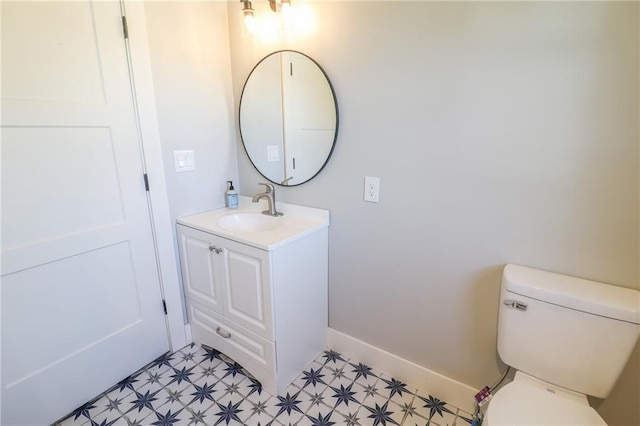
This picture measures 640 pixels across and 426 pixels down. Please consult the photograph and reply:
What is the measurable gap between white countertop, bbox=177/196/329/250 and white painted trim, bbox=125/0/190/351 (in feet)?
0.44

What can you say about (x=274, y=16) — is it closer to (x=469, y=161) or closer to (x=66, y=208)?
(x=469, y=161)

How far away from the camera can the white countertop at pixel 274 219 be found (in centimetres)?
136

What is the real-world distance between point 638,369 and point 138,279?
7.03 feet

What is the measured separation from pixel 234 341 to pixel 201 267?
44 cm

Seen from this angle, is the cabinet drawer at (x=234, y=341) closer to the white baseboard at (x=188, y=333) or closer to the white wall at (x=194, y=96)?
the white baseboard at (x=188, y=333)

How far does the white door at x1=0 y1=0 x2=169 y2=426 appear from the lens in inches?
44.4

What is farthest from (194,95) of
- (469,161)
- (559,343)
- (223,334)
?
(559,343)

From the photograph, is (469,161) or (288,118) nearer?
(469,161)

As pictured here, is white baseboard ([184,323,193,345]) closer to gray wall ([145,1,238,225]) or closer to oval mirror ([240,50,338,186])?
gray wall ([145,1,238,225])

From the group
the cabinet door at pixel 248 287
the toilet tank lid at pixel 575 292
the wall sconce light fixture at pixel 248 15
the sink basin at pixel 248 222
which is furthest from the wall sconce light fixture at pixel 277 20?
the toilet tank lid at pixel 575 292

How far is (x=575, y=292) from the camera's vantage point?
3.26ft

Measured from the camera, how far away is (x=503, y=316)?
A: 1.13 m

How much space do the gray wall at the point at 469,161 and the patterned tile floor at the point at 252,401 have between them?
0.66ft

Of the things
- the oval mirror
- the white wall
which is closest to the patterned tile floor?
the white wall
